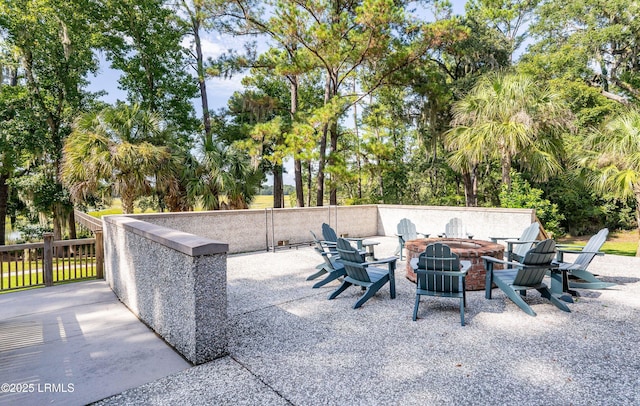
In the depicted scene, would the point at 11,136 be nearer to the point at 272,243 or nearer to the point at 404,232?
the point at 272,243

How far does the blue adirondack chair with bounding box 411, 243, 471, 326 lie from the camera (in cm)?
393

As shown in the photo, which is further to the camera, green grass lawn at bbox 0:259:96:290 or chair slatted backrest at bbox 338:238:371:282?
green grass lawn at bbox 0:259:96:290

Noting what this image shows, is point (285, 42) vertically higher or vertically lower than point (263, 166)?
higher

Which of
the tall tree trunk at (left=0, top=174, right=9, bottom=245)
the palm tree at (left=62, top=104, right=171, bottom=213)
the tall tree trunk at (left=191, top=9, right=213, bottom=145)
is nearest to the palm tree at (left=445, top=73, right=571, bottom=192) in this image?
the palm tree at (left=62, top=104, right=171, bottom=213)

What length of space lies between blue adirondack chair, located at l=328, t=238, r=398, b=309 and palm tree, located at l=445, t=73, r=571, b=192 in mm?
6156

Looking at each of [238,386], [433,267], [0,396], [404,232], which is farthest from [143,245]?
[404,232]

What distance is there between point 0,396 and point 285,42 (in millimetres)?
12890

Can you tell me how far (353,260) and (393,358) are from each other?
5.38 feet

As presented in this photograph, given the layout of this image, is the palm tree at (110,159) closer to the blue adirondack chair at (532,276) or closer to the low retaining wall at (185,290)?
the low retaining wall at (185,290)

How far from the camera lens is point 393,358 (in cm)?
296

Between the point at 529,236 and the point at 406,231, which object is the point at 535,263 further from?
the point at 406,231

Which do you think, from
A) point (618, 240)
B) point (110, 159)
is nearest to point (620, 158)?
point (618, 240)

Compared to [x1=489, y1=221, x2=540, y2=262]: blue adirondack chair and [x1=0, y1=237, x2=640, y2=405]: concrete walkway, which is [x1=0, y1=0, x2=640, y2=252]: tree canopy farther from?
[x1=0, y1=237, x2=640, y2=405]: concrete walkway

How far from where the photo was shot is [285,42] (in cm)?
1280
